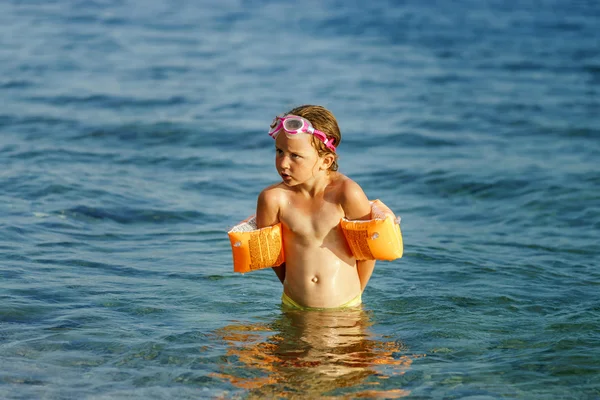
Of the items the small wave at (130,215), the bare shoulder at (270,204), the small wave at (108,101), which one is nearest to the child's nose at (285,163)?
the bare shoulder at (270,204)

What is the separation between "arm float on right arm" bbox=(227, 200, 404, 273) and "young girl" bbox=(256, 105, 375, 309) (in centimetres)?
7

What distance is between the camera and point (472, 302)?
6328 mm

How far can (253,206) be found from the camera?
9.38 meters

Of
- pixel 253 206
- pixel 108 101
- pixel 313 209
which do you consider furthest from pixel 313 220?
pixel 108 101

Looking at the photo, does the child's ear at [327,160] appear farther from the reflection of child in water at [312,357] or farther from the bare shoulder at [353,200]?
the reflection of child in water at [312,357]

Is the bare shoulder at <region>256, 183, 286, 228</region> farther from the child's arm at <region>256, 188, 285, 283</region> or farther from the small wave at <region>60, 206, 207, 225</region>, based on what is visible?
the small wave at <region>60, 206, 207, 225</region>

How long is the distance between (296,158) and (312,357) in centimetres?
114

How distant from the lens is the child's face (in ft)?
16.9

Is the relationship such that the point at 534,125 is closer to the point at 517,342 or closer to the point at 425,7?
the point at 517,342

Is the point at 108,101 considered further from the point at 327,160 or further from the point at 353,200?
the point at 353,200

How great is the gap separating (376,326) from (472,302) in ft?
3.09

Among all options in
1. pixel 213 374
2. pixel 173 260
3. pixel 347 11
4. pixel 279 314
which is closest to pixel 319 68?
pixel 347 11

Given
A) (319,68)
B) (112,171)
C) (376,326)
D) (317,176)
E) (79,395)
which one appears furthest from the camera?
(319,68)

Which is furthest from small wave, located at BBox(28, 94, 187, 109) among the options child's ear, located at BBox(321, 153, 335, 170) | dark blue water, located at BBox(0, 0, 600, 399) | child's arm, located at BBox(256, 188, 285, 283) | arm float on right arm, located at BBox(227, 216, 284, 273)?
child's ear, located at BBox(321, 153, 335, 170)
